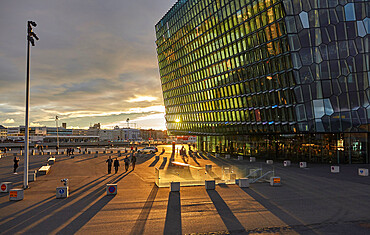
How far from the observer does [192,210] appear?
14.4 m

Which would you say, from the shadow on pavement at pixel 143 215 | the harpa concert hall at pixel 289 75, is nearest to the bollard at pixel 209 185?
the shadow on pavement at pixel 143 215

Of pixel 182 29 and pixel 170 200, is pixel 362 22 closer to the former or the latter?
pixel 170 200

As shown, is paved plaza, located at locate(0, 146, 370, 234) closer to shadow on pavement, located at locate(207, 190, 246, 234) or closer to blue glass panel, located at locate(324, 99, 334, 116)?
shadow on pavement, located at locate(207, 190, 246, 234)

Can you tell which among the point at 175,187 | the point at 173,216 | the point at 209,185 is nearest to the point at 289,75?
the point at 209,185

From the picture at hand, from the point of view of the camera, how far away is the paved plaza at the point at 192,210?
38.2ft

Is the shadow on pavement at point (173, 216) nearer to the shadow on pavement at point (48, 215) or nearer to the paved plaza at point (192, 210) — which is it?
the paved plaza at point (192, 210)

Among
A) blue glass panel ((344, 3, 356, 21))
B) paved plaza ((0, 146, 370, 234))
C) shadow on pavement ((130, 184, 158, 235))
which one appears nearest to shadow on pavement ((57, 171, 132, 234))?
paved plaza ((0, 146, 370, 234))

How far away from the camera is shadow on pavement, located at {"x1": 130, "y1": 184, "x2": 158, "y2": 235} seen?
11.4 m

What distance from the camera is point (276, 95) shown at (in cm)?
4091

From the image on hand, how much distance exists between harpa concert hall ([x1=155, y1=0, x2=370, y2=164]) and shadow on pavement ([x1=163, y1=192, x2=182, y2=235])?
26922mm

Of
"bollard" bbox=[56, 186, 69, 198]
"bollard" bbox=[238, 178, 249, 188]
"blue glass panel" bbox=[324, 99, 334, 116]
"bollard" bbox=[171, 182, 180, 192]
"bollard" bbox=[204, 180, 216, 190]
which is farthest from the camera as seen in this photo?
"blue glass panel" bbox=[324, 99, 334, 116]

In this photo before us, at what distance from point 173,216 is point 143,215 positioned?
1536 mm

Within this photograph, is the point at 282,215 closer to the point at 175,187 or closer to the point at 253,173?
the point at 175,187

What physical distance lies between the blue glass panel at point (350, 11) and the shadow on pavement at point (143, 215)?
33933 mm
